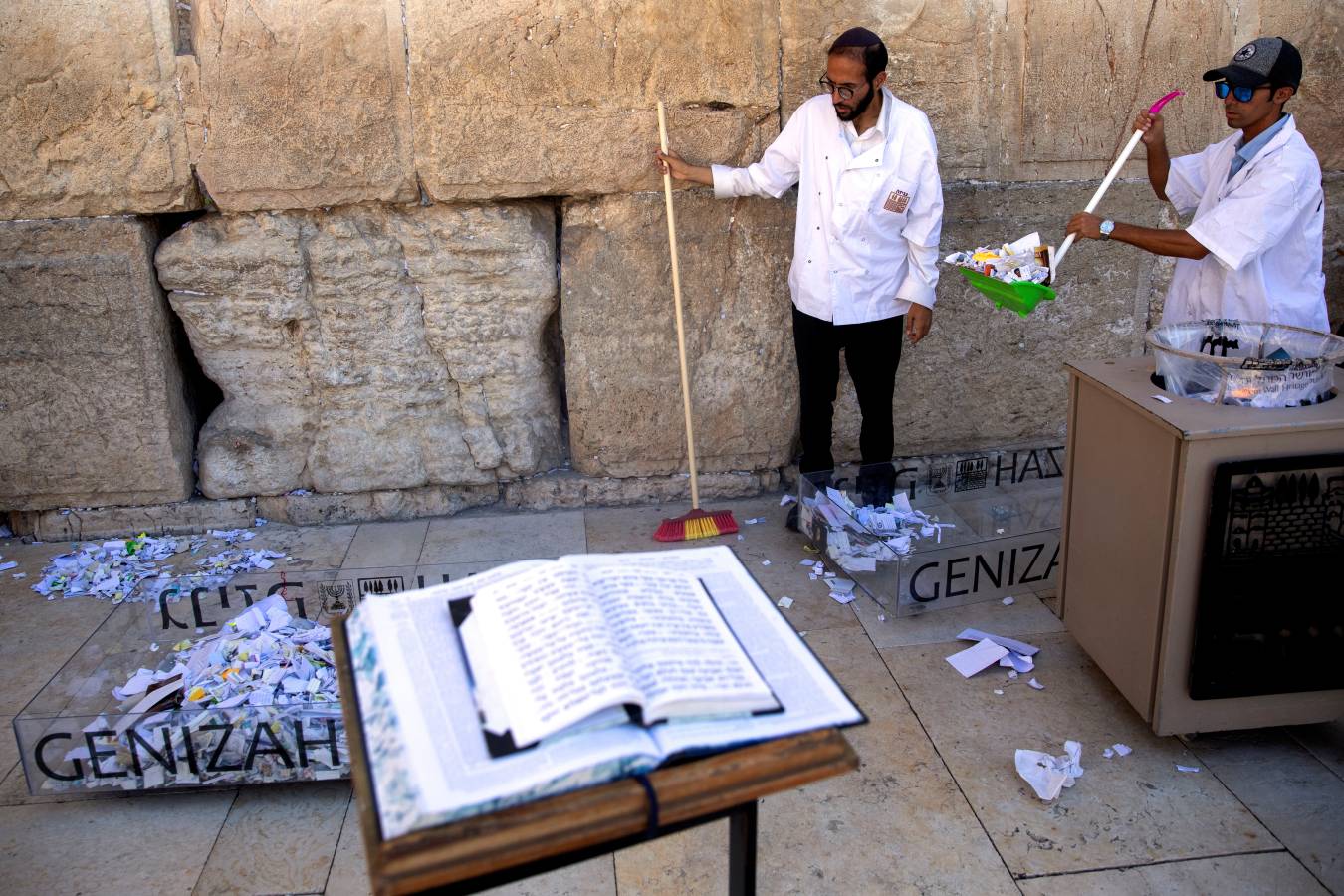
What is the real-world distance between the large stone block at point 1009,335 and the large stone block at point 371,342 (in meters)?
1.57

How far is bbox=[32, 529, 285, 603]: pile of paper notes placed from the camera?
14.3 feet

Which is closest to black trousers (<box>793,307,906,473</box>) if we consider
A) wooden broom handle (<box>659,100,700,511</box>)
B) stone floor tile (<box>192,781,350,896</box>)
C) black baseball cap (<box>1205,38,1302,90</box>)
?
wooden broom handle (<box>659,100,700,511</box>)

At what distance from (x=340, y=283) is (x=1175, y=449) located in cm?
339

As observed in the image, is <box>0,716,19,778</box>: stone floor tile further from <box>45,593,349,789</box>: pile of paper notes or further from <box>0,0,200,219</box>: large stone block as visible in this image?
<box>0,0,200,219</box>: large stone block

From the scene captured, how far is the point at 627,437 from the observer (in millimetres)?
5008

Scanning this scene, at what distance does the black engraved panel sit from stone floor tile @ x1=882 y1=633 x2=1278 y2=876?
1.00 feet

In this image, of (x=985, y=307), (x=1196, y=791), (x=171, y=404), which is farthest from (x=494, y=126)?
(x=1196, y=791)

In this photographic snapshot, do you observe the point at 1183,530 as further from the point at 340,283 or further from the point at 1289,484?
the point at 340,283

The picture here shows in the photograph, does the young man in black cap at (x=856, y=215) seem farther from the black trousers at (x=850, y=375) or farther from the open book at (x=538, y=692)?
the open book at (x=538, y=692)

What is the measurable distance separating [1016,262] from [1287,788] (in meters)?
1.89

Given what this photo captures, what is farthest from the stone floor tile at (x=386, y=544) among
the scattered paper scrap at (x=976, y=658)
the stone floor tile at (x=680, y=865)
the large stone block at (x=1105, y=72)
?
the large stone block at (x=1105, y=72)

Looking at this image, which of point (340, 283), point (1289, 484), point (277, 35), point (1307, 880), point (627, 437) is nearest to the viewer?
point (1307, 880)

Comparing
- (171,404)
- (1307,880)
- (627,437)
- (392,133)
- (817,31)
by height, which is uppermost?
(817,31)

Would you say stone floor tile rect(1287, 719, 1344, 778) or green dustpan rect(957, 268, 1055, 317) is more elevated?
green dustpan rect(957, 268, 1055, 317)
